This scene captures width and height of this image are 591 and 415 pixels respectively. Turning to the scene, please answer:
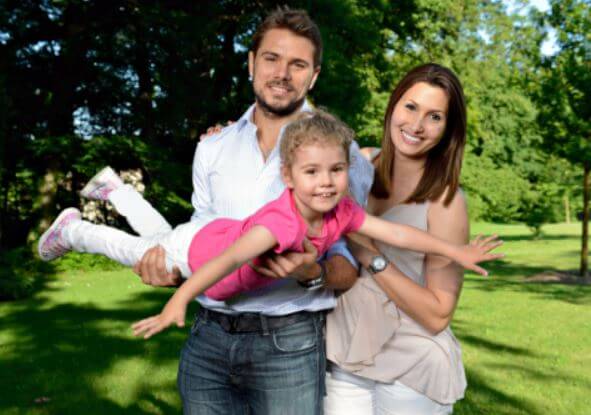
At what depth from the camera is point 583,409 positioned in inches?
240

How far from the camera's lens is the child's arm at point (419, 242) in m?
2.53

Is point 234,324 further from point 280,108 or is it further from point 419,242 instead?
point 280,108

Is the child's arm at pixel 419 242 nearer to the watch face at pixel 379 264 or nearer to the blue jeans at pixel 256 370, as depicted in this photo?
the watch face at pixel 379 264

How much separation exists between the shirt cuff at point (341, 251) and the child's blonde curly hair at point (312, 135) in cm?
40

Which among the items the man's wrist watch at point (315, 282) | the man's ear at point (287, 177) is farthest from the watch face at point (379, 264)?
the man's ear at point (287, 177)

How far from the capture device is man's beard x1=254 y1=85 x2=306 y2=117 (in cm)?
281

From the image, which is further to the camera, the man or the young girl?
the man

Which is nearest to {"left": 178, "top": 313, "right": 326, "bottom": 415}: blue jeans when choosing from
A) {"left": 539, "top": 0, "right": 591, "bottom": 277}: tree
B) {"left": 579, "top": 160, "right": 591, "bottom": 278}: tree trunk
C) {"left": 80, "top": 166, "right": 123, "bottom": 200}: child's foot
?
{"left": 80, "top": 166, "right": 123, "bottom": 200}: child's foot


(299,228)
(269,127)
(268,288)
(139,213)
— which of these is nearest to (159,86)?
(139,213)

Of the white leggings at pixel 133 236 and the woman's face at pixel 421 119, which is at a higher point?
the woman's face at pixel 421 119

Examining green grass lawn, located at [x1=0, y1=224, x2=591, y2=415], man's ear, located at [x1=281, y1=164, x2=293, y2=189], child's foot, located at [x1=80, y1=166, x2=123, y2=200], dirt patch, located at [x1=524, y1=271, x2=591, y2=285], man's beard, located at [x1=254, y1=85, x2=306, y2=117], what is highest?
man's beard, located at [x1=254, y1=85, x2=306, y2=117]

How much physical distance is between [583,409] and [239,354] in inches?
188

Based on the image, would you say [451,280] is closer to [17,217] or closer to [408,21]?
[17,217]

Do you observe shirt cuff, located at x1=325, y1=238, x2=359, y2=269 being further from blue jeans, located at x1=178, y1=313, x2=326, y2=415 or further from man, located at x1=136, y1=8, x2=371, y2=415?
blue jeans, located at x1=178, y1=313, x2=326, y2=415
